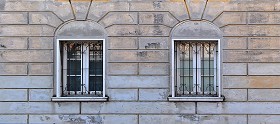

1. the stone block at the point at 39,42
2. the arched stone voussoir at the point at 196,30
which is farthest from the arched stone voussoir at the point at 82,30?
the arched stone voussoir at the point at 196,30

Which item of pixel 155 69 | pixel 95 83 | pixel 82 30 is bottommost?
pixel 95 83

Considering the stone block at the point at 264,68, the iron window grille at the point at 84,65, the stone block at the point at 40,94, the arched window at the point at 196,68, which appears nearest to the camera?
the stone block at the point at 264,68

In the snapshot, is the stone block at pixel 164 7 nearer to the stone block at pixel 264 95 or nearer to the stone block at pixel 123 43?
the stone block at pixel 123 43

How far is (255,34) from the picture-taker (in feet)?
35.3

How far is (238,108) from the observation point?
10773mm

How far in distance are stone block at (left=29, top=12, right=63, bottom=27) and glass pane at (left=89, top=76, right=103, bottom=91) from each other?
1638 mm

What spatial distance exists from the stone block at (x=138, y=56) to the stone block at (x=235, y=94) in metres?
1.70

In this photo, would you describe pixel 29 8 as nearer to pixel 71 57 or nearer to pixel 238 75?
pixel 71 57

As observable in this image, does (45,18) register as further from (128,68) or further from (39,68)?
(128,68)

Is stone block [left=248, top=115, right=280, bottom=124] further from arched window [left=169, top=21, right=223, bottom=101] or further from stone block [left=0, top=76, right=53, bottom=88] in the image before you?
stone block [left=0, top=76, right=53, bottom=88]

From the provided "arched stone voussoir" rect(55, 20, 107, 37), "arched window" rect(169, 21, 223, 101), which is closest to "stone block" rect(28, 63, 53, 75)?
"arched stone voussoir" rect(55, 20, 107, 37)

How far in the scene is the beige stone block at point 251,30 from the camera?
35.3 ft

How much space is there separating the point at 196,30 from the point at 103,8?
238 cm

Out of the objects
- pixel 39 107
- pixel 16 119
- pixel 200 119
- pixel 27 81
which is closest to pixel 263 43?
pixel 200 119
